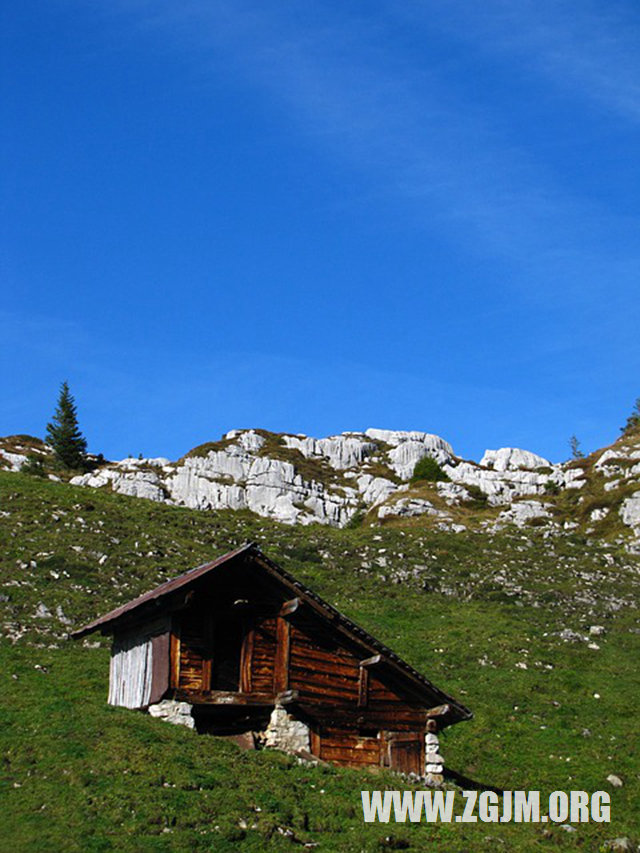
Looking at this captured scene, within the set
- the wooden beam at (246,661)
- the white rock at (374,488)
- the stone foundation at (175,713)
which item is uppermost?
the white rock at (374,488)

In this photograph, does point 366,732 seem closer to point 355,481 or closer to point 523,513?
point 523,513

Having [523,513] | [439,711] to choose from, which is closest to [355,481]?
[523,513]

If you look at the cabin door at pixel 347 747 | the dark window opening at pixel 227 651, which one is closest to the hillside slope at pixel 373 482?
the cabin door at pixel 347 747

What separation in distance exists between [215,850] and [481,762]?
1778cm

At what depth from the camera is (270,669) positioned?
1162 inches

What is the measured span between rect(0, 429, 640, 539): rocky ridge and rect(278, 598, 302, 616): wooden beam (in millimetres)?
51451

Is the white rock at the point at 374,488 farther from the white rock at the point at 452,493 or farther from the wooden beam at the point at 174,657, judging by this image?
the wooden beam at the point at 174,657

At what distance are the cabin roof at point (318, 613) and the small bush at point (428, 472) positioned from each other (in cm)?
7695

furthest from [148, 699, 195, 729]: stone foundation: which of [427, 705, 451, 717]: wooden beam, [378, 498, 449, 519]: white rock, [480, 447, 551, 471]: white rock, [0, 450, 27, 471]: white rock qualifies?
[480, 447, 551, 471]: white rock

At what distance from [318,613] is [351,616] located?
22021mm

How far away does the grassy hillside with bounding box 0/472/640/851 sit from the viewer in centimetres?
2103

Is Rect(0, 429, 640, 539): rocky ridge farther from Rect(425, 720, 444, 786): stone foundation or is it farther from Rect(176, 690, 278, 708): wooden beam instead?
Rect(176, 690, 278, 708): wooden beam

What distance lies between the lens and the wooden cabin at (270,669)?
2872cm

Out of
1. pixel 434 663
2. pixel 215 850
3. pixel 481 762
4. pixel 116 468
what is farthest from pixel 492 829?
pixel 116 468
